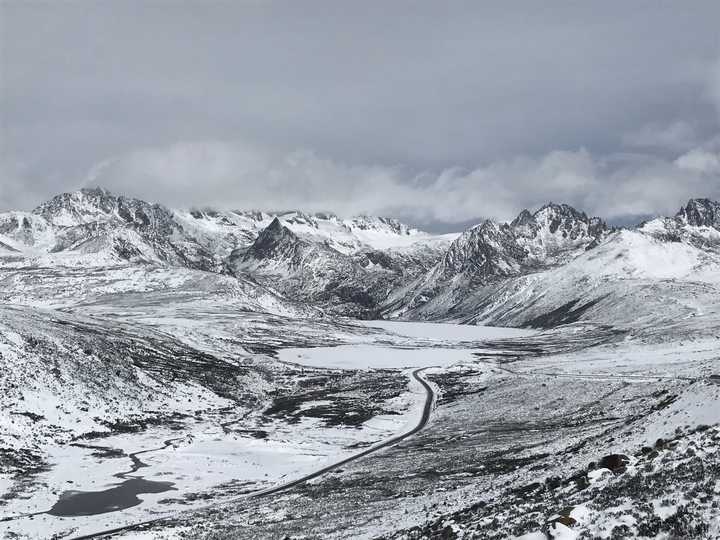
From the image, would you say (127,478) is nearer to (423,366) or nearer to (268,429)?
(268,429)

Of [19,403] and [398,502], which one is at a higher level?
[19,403]

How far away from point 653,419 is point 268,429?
50.0 metres

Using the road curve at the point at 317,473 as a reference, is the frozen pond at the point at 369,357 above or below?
above

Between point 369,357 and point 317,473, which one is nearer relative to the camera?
point 317,473

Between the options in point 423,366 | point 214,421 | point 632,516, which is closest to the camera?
point 632,516

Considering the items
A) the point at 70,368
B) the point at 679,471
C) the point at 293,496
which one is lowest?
the point at 293,496

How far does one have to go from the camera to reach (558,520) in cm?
2423

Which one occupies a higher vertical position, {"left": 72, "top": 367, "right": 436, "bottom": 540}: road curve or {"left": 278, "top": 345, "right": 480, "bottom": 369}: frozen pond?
{"left": 278, "top": 345, "right": 480, "bottom": 369}: frozen pond

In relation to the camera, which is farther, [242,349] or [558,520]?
[242,349]

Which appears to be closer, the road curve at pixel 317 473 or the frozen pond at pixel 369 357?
the road curve at pixel 317 473

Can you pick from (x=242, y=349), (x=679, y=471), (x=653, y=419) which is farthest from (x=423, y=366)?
(x=679, y=471)

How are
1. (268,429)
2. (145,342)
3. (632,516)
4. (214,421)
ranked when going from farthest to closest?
(145,342) < (214,421) < (268,429) < (632,516)

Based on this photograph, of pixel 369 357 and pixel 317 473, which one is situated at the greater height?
pixel 369 357

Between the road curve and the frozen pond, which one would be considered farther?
the frozen pond
